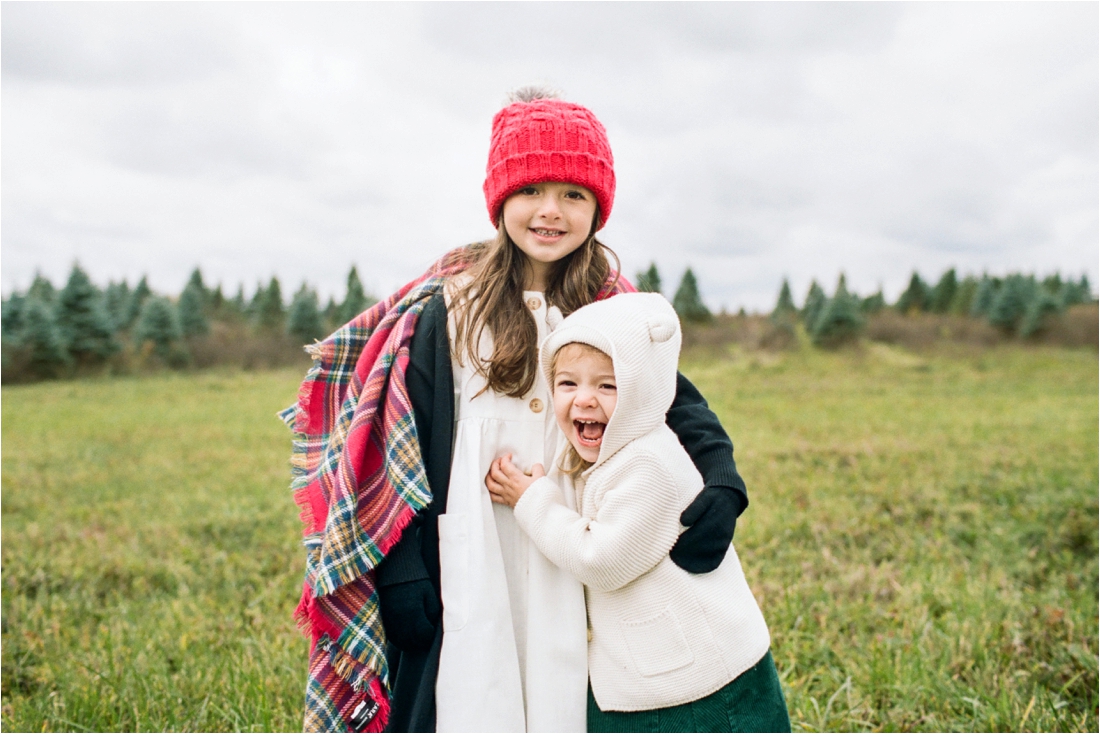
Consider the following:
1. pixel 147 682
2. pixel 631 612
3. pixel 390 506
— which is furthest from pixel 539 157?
pixel 147 682

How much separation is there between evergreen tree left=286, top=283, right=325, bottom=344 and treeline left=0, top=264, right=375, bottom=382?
42 millimetres

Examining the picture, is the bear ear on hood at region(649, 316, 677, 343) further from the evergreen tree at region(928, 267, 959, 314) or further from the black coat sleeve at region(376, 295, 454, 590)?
the evergreen tree at region(928, 267, 959, 314)

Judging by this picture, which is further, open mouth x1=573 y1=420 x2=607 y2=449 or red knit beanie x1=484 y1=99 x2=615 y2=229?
red knit beanie x1=484 y1=99 x2=615 y2=229

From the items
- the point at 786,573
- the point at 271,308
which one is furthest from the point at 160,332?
the point at 786,573

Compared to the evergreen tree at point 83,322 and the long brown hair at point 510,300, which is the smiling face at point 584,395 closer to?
the long brown hair at point 510,300

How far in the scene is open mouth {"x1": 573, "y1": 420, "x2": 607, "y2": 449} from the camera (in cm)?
196

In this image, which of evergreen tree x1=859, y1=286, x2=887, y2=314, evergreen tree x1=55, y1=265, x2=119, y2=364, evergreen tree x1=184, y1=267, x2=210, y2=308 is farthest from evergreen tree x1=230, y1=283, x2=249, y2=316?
evergreen tree x1=859, y1=286, x2=887, y2=314

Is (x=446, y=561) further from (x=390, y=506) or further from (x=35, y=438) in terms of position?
(x=35, y=438)

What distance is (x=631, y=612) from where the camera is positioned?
1.90 m

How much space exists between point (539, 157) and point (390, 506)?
1039 mm

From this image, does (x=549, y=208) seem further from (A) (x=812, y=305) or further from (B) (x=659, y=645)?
(A) (x=812, y=305)

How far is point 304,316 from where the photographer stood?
32.2 metres

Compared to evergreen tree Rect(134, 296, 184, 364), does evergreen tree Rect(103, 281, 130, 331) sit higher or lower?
higher

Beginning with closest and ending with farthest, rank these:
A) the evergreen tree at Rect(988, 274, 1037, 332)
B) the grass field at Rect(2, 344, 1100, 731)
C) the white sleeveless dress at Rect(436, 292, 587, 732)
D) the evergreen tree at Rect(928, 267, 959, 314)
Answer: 1. the white sleeveless dress at Rect(436, 292, 587, 732)
2. the grass field at Rect(2, 344, 1100, 731)
3. the evergreen tree at Rect(988, 274, 1037, 332)
4. the evergreen tree at Rect(928, 267, 959, 314)
